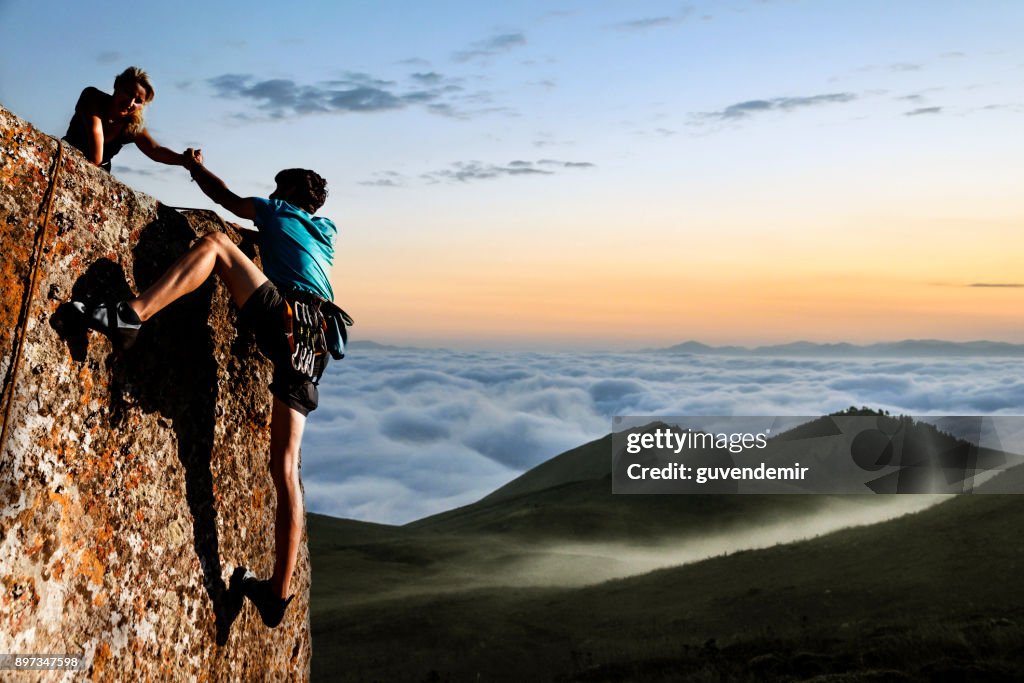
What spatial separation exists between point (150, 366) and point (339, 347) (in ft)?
4.94

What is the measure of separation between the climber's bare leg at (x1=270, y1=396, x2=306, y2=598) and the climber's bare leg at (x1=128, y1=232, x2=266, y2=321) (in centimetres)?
95

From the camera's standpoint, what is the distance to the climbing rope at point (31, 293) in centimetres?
595

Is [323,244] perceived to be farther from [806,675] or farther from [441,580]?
[441,580]

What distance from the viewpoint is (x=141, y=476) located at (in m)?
6.73

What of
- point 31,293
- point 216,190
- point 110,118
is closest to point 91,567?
point 31,293

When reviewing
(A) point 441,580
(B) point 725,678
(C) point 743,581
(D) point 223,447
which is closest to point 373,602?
(A) point 441,580

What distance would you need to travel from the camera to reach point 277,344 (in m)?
7.22

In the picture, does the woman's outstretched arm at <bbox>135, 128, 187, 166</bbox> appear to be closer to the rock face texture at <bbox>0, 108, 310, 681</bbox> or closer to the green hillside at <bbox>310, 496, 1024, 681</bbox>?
the rock face texture at <bbox>0, 108, 310, 681</bbox>

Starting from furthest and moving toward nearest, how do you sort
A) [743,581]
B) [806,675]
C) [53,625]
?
1. [743,581]
2. [806,675]
3. [53,625]

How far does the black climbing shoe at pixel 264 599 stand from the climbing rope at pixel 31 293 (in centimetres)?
218

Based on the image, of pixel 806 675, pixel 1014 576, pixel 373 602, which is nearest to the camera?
pixel 806 675

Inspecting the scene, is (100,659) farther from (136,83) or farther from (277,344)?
(136,83)

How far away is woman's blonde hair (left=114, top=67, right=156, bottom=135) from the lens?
7.48 m

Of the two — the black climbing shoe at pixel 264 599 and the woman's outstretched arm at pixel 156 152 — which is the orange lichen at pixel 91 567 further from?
the woman's outstretched arm at pixel 156 152
